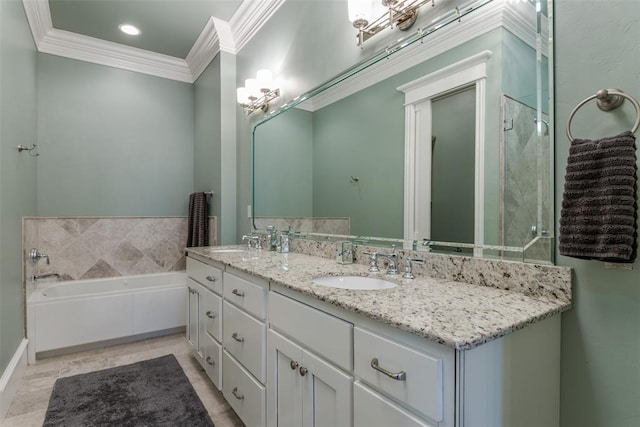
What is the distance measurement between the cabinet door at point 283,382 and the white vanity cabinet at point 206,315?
0.64 meters

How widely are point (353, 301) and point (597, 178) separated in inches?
28.1

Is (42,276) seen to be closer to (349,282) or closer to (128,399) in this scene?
(128,399)

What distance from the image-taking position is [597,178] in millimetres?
848

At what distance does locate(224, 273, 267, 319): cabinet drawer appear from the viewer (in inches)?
56.4

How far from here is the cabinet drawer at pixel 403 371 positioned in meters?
0.72

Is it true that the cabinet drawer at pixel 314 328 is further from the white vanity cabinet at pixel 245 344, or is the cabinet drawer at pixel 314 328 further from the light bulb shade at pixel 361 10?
the light bulb shade at pixel 361 10

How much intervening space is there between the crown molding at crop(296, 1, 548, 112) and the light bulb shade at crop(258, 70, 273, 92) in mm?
862

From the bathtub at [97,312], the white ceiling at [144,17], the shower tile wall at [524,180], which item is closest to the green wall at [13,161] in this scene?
the bathtub at [97,312]

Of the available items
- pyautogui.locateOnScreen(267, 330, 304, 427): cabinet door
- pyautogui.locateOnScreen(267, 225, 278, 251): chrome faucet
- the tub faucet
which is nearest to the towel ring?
pyautogui.locateOnScreen(267, 330, 304, 427): cabinet door

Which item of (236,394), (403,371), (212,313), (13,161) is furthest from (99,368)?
(403,371)

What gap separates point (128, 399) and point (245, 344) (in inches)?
40.9

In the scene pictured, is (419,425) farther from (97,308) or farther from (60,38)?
(60,38)

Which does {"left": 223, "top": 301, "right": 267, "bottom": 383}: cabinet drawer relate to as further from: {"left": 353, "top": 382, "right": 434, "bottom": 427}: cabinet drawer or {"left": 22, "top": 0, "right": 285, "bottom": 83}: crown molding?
{"left": 22, "top": 0, "right": 285, "bottom": 83}: crown molding

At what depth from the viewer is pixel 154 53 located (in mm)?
3400
